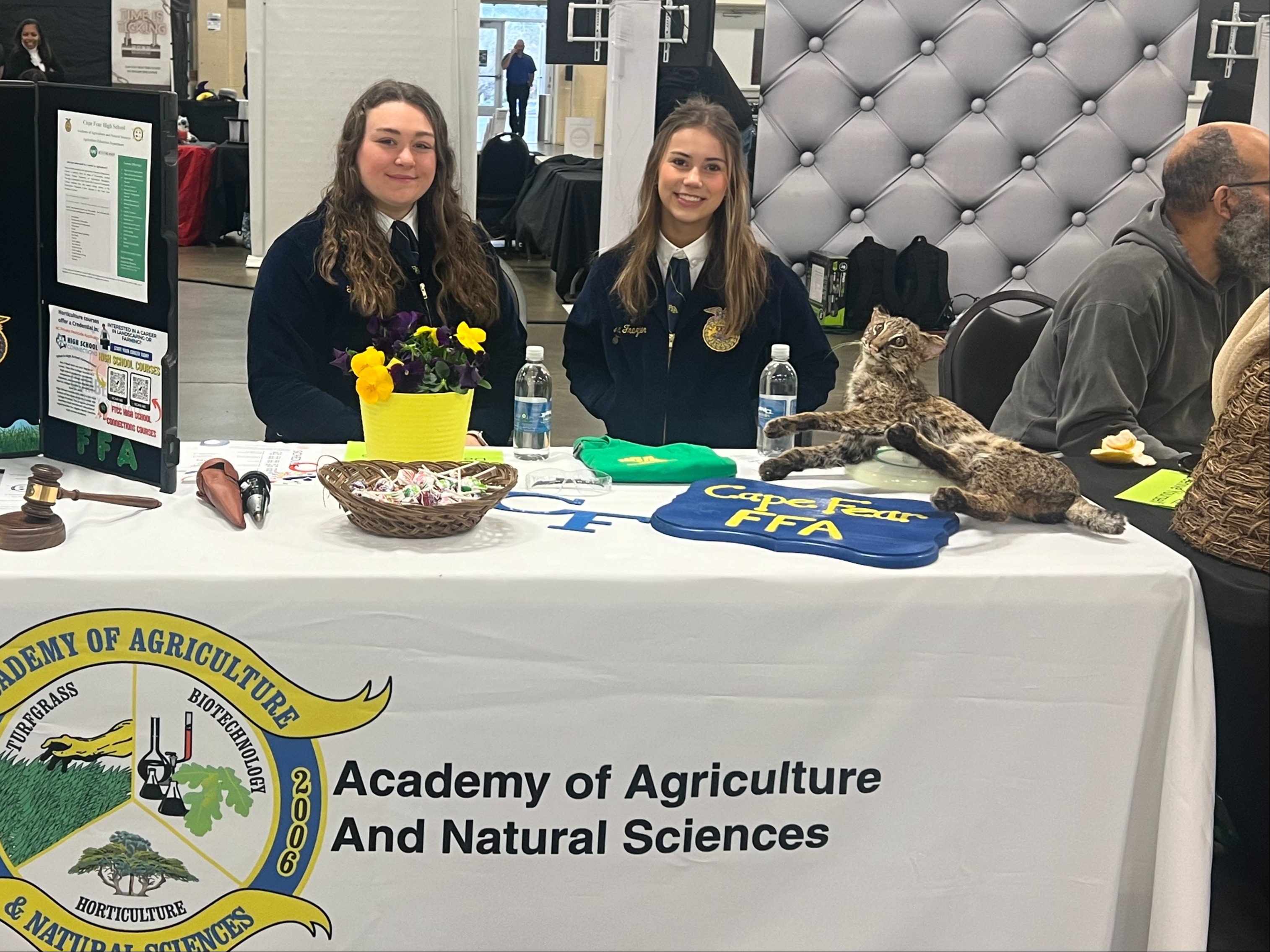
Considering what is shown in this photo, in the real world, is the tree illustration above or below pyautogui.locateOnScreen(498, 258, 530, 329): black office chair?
below

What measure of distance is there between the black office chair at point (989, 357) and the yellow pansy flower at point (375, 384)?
4.71ft


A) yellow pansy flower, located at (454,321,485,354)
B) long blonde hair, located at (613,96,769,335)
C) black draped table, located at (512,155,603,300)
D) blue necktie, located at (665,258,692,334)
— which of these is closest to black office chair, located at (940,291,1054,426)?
long blonde hair, located at (613,96,769,335)

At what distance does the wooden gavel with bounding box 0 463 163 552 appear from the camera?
146cm

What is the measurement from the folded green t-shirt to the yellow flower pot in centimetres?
24

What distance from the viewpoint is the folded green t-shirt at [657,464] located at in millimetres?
1913

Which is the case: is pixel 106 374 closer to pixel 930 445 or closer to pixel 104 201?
pixel 104 201

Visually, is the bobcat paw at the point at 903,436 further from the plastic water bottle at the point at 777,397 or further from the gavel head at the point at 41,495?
the gavel head at the point at 41,495

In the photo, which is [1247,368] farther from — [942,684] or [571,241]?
[571,241]

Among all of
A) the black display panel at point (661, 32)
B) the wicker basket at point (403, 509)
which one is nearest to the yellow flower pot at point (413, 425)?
the wicker basket at point (403, 509)

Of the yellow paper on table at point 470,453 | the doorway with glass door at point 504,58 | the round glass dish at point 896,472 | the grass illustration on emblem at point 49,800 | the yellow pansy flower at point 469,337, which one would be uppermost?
the doorway with glass door at point 504,58

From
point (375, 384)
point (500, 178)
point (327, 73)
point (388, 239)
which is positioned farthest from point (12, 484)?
point (500, 178)

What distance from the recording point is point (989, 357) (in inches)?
108

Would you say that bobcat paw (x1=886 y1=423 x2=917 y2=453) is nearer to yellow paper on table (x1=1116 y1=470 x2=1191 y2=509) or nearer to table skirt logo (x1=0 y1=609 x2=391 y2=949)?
yellow paper on table (x1=1116 y1=470 x2=1191 y2=509)

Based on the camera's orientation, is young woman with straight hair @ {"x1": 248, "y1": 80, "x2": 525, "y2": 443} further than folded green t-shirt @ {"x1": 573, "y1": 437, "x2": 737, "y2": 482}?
Yes
